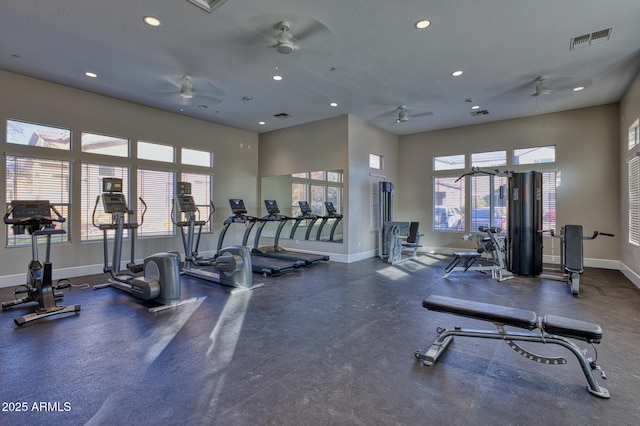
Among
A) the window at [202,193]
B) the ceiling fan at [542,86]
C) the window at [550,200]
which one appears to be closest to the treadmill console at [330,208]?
the window at [202,193]

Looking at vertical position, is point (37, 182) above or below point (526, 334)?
above

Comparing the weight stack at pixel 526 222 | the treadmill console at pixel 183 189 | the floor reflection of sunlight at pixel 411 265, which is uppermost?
the treadmill console at pixel 183 189

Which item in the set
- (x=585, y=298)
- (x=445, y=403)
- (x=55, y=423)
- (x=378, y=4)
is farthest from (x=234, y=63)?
(x=585, y=298)

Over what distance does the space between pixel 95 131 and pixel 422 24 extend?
626cm

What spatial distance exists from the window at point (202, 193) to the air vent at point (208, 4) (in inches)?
194

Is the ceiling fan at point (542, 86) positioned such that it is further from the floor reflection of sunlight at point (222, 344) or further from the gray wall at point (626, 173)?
the floor reflection of sunlight at point (222, 344)

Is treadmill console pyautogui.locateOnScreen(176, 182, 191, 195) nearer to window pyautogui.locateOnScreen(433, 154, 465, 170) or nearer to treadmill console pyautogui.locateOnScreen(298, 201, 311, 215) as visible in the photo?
treadmill console pyautogui.locateOnScreen(298, 201, 311, 215)

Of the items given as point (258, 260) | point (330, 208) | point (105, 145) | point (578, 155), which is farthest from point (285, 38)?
point (578, 155)

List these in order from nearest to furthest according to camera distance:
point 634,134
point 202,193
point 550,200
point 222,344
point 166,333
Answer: point 222,344
point 166,333
point 634,134
point 550,200
point 202,193

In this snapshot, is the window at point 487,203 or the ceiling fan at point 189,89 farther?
the window at point 487,203

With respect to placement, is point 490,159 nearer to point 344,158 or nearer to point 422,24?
point 344,158

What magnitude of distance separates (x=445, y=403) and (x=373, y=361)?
714mm

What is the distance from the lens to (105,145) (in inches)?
254

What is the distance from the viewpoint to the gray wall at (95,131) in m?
5.38
